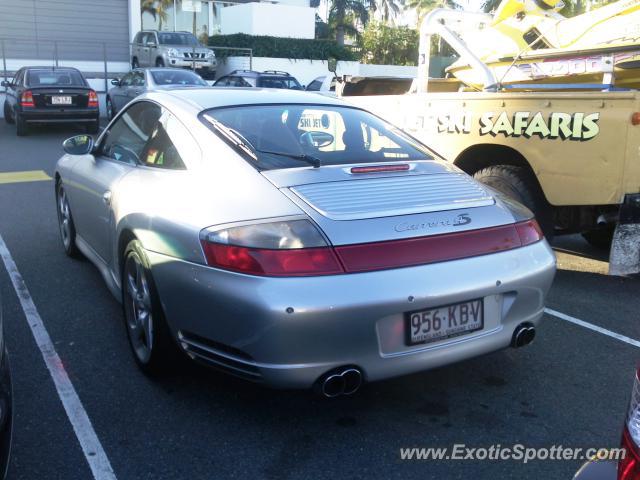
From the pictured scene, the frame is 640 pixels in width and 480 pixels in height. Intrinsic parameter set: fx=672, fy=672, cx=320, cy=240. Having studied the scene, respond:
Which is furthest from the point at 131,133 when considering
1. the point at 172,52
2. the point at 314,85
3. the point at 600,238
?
the point at 172,52

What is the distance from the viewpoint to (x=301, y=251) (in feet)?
9.17

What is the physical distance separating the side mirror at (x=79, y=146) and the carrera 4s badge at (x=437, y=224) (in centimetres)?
281

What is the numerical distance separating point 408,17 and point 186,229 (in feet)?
195

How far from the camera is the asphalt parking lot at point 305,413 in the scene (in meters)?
2.87

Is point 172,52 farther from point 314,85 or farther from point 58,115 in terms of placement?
point 58,115

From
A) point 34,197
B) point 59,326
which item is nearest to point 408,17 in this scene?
point 34,197

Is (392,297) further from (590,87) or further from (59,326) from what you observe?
(590,87)

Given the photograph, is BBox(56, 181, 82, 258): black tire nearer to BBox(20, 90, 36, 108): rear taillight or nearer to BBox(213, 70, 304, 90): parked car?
BBox(20, 90, 36, 108): rear taillight

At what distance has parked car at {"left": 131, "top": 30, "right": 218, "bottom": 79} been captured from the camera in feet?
76.4

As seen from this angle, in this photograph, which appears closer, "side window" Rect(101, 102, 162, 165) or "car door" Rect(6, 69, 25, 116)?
"side window" Rect(101, 102, 162, 165)

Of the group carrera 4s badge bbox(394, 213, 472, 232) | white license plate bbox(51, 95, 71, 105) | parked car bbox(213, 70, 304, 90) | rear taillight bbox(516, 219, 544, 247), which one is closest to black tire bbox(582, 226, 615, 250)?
rear taillight bbox(516, 219, 544, 247)

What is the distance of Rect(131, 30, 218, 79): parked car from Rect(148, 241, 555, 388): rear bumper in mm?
21605

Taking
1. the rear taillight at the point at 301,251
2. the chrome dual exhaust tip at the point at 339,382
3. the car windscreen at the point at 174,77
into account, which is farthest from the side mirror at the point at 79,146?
the car windscreen at the point at 174,77

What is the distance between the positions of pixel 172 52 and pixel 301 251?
2207 centimetres
